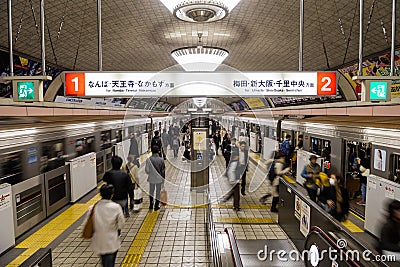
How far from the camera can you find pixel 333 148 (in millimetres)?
8414

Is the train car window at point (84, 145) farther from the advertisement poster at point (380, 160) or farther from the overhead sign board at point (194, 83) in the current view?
the advertisement poster at point (380, 160)

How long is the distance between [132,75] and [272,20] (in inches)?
230

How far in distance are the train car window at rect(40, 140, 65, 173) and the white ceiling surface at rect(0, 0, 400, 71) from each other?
323cm

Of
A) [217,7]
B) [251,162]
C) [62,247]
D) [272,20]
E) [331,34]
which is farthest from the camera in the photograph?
[251,162]

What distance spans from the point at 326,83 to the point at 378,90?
712mm

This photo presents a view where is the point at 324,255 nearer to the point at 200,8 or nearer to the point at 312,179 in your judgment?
the point at 200,8

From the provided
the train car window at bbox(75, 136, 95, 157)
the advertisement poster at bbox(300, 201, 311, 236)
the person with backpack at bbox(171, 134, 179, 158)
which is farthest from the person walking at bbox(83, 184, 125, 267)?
the person with backpack at bbox(171, 134, 179, 158)

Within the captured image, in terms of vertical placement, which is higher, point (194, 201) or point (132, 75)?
point (132, 75)

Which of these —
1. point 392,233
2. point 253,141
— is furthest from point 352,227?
point 253,141

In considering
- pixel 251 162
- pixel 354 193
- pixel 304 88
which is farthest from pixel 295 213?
pixel 251 162

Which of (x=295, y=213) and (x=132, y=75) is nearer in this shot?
(x=132, y=75)

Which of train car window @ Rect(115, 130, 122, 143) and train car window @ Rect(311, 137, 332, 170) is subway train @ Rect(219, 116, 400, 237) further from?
train car window @ Rect(115, 130, 122, 143)

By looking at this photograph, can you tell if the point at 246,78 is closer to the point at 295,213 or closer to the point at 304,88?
the point at 304,88

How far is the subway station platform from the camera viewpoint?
514cm
